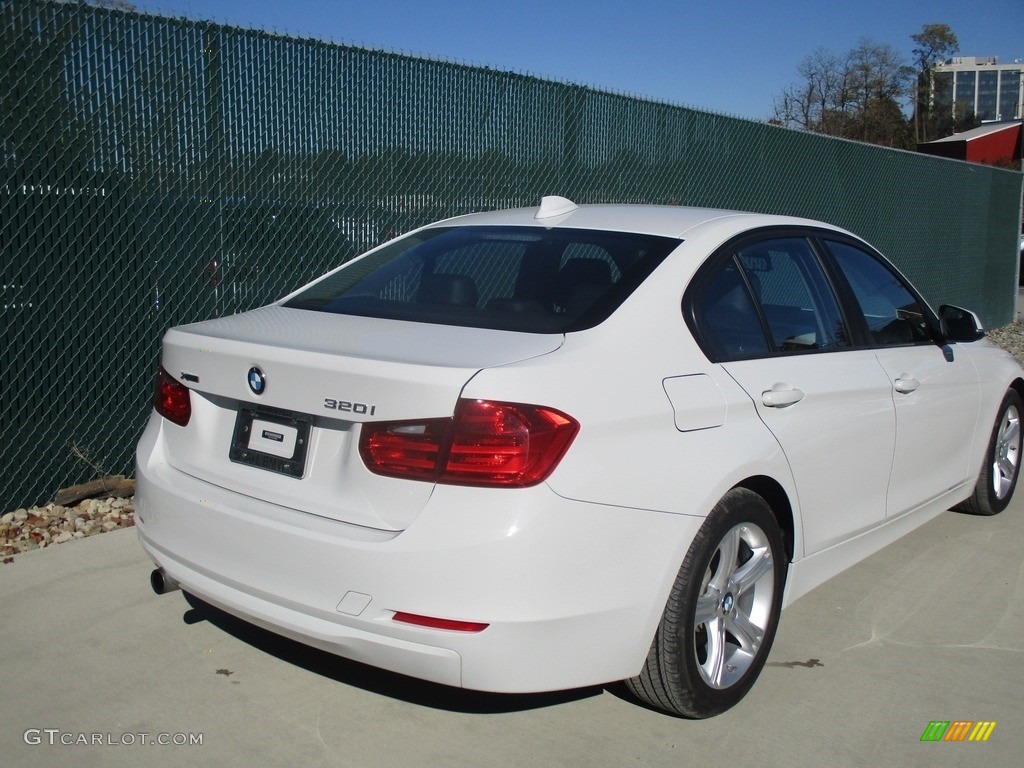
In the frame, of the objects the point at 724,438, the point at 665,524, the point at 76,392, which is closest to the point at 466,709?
the point at 665,524

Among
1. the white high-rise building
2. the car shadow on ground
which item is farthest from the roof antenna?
the white high-rise building

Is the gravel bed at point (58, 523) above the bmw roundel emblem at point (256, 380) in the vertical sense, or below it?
below

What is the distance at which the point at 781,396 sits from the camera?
3557mm

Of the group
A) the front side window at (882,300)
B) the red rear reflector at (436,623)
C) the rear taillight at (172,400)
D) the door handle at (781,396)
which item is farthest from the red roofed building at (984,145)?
the red rear reflector at (436,623)

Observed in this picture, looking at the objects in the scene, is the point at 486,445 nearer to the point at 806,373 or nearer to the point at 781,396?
the point at 781,396

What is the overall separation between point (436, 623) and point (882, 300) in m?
2.82

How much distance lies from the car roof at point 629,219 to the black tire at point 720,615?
3.43ft

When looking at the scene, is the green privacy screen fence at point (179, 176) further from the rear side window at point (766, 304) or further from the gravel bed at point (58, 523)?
the rear side window at point (766, 304)

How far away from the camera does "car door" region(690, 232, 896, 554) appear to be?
3.53 m

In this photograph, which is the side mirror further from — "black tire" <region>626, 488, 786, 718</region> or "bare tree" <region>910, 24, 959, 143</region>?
"bare tree" <region>910, 24, 959, 143</region>

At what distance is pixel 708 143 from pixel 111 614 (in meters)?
7.23

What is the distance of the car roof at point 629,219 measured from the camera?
152 inches

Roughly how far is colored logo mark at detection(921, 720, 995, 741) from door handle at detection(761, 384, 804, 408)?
1.14 metres

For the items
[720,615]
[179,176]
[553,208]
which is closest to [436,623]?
[720,615]
